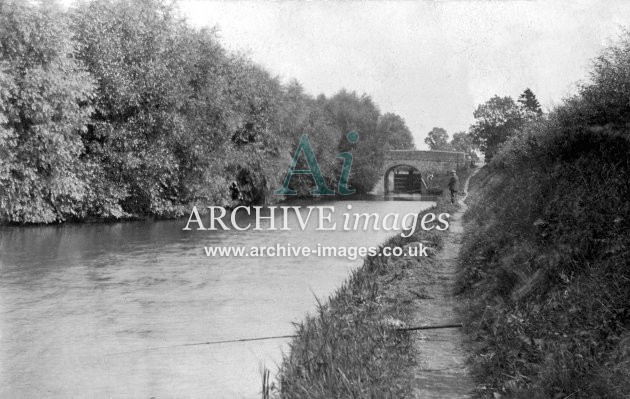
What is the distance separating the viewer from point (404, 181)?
2901 inches

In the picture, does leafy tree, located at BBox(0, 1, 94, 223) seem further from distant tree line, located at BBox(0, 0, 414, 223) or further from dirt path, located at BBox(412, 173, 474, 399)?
dirt path, located at BBox(412, 173, 474, 399)

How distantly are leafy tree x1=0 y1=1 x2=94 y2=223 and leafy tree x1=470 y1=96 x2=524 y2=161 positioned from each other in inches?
1123

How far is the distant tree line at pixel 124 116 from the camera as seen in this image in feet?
69.1

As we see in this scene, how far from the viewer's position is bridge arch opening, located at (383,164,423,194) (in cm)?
6781

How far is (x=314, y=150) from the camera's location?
45.2m

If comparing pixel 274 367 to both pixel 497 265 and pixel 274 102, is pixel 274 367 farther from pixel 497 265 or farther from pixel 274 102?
pixel 274 102

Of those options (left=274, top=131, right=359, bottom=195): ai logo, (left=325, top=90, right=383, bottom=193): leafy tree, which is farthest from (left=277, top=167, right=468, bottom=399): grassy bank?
(left=325, top=90, right=383, bottom=193): leafy tree

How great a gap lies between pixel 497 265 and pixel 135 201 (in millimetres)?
21319

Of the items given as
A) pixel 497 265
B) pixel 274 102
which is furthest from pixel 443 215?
pixel 274 102

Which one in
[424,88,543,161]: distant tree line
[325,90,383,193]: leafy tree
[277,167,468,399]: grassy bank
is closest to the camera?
[277,167,468,399]: grassy bank

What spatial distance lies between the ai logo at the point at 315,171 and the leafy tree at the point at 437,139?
217 feet

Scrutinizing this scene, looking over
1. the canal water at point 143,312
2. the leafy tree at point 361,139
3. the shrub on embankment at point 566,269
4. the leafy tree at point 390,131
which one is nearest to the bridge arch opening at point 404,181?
the leafy tree at point 390,131

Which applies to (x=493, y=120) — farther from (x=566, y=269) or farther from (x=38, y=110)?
(x=566, y=269)

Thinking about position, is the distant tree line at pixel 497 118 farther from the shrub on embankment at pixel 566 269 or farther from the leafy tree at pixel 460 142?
the leafy tree at pixel 460 142
